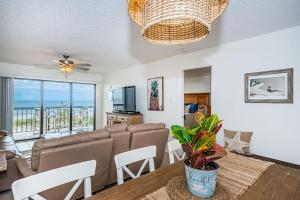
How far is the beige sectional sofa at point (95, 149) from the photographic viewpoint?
5.97 ft

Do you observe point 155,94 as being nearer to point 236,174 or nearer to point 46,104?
point 236,174

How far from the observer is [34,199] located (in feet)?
2.98

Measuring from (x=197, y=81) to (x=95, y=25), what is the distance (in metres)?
5.10

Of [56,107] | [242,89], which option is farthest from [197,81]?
[56,107]

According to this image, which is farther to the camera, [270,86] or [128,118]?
[128,118]

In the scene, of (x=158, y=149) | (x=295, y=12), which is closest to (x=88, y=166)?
(x=158, y=149)

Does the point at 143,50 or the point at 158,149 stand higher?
the point at 143,50

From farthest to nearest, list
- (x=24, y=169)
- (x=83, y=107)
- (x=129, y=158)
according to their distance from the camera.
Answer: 1. (x=83, y=107)
2. (x=24, y=169)
3. (x=129, y=158)

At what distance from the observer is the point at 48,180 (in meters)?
0.96

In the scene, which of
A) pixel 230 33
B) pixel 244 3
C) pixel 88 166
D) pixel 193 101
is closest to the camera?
pixel 88 166

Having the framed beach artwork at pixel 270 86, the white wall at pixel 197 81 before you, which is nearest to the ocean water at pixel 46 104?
the white wall at pixel 197 81

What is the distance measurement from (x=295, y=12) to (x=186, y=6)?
208cm

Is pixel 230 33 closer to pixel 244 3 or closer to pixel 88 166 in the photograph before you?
pixel 244 3

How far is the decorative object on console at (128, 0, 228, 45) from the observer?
34.1 inches
